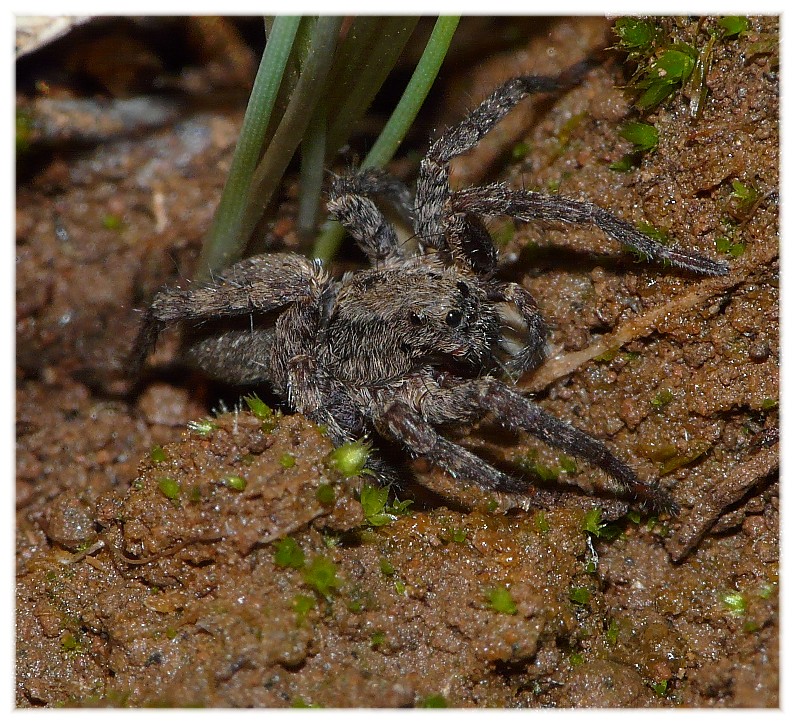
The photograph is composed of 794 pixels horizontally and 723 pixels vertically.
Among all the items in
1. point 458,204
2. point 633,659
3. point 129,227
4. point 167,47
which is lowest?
point 633,659

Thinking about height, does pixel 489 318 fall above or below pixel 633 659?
above

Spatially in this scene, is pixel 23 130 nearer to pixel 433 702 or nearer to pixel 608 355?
pixel 608 355

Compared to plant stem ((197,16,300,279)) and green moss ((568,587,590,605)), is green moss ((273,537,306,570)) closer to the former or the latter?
green moss ((568,587,590,605))

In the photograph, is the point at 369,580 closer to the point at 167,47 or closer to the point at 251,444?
the point at 251,444

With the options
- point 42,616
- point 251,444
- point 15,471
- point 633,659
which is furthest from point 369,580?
point 15,471

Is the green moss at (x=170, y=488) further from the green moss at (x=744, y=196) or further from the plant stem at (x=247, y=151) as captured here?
the green moss at (x=744, y=196)

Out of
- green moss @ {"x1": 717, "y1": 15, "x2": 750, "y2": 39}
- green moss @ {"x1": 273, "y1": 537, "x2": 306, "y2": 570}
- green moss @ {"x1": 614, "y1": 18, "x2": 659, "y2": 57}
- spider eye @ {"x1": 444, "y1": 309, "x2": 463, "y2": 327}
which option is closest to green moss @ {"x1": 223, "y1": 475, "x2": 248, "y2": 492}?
green moss @ {"x1": 273, "y1": 537, "x2": 306, "y2": 570}

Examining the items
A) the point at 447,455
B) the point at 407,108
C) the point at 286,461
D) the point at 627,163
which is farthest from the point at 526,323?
the point at 286,461
